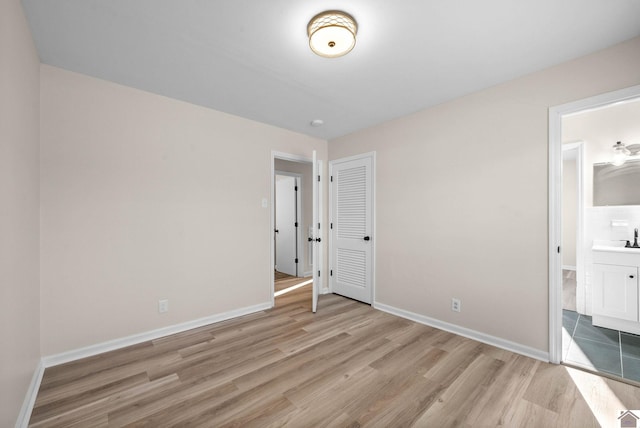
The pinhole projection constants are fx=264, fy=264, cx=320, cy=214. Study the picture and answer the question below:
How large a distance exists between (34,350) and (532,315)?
13.1ft

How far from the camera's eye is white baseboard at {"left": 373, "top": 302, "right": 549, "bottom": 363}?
2319 mm

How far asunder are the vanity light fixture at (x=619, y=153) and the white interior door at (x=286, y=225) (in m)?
4.73

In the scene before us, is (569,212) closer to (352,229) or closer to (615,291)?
(615,291)

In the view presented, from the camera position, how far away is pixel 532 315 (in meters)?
2.34

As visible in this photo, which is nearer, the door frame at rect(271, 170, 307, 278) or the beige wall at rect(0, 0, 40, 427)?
the beige wall at rect(0, 0, 40, 427)

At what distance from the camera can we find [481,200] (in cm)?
266

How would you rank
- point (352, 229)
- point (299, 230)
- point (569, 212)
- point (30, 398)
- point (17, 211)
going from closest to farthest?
1. point (17, 211)
2. point (30, 398)
3. point (352, 229)
4. point (569, 212)
5. point (299, 230)

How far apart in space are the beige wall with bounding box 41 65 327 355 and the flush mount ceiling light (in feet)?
6.05

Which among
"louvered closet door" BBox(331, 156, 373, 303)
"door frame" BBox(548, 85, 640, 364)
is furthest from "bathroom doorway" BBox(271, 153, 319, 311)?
"door frame" BBox(548, 85, 640, 364)

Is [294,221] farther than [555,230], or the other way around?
[294,221]

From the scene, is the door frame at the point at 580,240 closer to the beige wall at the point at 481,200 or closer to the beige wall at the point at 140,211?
the beige wall at the point at 481,200

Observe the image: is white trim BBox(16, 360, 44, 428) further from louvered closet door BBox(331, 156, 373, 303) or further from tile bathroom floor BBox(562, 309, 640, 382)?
tile bathroom floor BBox(562, 309, 640, 382)

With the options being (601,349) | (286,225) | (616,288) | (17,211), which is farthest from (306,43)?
(286,225)

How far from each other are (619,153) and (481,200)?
2.08m
